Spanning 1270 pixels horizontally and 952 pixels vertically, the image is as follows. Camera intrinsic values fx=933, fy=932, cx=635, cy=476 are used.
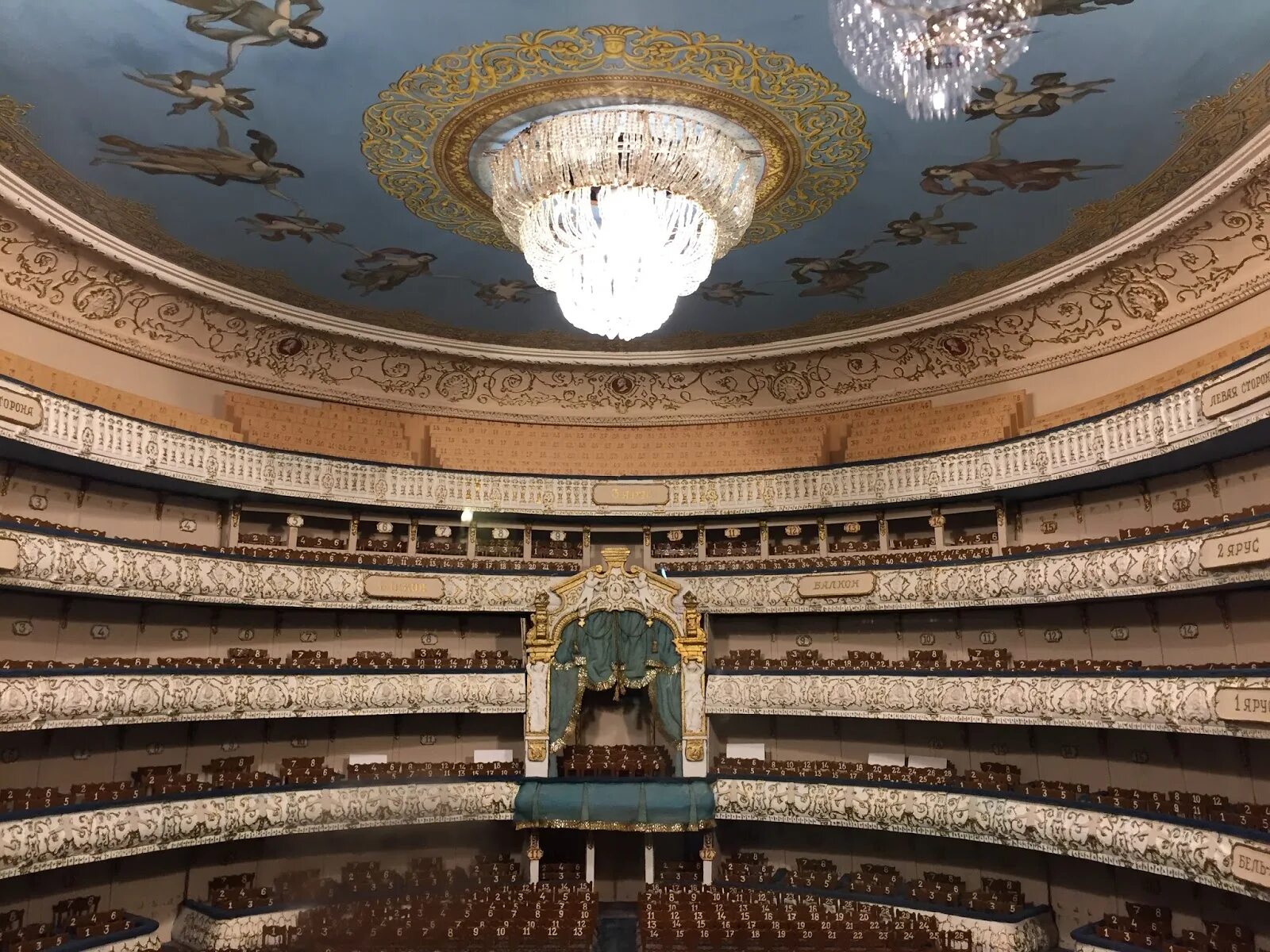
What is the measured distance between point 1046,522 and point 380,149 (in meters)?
15.7

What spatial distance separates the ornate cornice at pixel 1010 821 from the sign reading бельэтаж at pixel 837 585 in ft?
13.8

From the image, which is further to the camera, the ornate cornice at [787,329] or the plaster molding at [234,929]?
the plaster molding at [234,929]

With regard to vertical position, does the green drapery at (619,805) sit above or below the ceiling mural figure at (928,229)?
below

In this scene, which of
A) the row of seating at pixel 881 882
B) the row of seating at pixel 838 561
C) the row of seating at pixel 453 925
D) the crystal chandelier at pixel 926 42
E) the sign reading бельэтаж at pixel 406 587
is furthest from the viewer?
the sign reading бельэтаж at pixel 406 587

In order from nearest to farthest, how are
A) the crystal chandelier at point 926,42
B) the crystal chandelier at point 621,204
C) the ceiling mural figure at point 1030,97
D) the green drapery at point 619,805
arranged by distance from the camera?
the crystal chandelier at point 926,42
the crystal chandelier at point 621,204
the ceiling mural figure at point 1030,97
the green drapery at point 619,805

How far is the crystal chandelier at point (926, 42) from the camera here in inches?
270

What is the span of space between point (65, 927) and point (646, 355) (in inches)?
647

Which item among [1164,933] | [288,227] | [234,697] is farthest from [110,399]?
[1164,933]

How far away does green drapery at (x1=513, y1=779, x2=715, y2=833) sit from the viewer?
65.6 feet

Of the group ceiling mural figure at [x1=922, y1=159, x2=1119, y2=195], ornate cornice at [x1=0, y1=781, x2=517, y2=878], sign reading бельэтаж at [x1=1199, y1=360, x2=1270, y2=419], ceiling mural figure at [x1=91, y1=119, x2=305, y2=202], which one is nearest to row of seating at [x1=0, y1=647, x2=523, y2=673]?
ornate cornice at [x1=0, y1=781, x2=517, y2=878]

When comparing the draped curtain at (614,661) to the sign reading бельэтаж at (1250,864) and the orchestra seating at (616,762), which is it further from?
the sign reading бельэтаж at (1250,864)

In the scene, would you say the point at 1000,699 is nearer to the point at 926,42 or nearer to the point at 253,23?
the point at 926,42

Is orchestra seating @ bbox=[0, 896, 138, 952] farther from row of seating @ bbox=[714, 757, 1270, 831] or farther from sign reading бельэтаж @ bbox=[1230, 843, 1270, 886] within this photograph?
sign reading бельэтаж @ bbox=[1230, 843, 1270, 886]

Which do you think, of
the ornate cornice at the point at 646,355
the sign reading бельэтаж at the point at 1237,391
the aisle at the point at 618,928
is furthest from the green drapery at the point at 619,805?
the sign reading бельэтаж at the point at 1237,391
